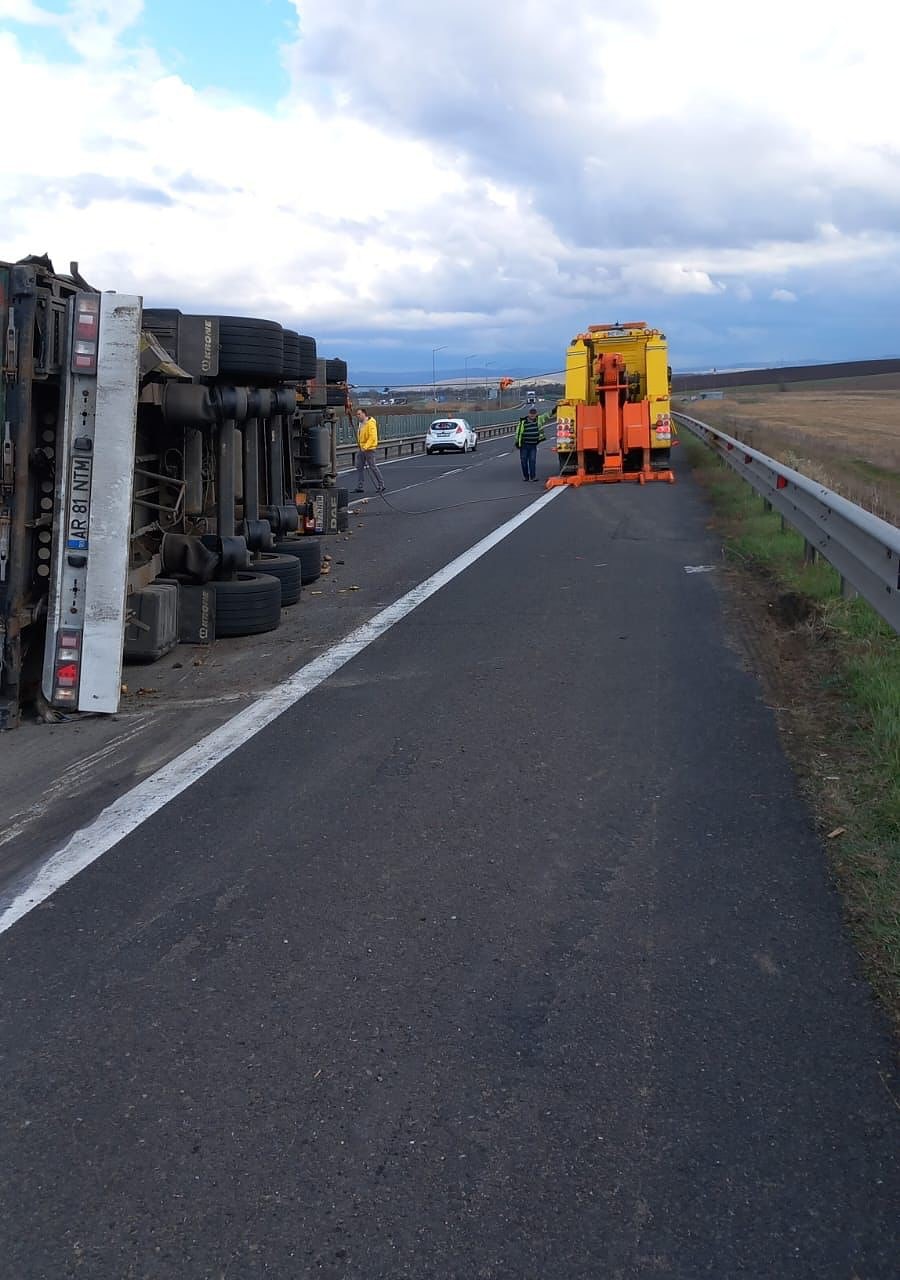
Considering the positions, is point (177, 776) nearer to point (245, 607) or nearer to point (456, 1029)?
point (456, 1029)

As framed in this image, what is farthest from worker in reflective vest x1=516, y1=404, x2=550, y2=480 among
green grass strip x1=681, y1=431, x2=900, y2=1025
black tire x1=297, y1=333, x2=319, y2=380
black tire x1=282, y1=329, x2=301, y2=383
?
green grass strip x1=681, y1=431, x2=900, y2=1025

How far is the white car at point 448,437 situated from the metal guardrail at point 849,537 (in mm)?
35956

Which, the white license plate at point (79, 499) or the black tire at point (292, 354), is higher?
the black tire at point (292, 354)

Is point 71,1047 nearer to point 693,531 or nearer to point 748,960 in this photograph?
point 748,960

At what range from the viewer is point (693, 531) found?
16219mm

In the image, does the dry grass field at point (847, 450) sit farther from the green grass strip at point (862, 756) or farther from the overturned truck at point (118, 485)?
the overturned truck at point (118, 485)

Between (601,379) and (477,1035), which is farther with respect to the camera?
(601,379)

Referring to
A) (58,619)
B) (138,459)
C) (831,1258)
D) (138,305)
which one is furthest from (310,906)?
(138,459)

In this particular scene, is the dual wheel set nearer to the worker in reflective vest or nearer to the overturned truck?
the overturned truck

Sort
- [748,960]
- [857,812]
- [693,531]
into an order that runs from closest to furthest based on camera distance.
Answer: [748,960]
[857,812]
[693,531]

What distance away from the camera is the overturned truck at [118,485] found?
22.6 feet

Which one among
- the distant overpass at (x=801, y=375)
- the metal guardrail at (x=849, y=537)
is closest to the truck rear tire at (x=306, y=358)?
the metal guardrail at (x=849, y=537)

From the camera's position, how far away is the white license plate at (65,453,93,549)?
7.04m

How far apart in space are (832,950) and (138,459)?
6.73 meters
